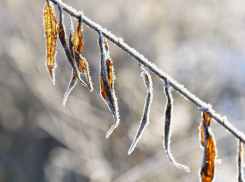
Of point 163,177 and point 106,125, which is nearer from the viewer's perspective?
point 163,177

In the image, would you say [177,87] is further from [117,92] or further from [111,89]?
[117,92]

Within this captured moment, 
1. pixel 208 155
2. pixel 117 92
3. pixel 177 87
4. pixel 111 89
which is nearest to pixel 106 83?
pixel 111 89

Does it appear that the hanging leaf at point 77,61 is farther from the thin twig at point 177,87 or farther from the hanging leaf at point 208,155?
the hanging leaf at point 208,155

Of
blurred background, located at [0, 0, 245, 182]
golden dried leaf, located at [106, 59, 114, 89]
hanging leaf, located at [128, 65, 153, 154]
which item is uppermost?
blurred background, located at [0, 0, 245, 182]

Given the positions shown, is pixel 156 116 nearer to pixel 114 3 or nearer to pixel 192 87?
pixel 192 87

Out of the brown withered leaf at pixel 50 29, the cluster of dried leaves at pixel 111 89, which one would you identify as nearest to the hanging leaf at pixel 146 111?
the cluster of dried leaves at pixel 111 89

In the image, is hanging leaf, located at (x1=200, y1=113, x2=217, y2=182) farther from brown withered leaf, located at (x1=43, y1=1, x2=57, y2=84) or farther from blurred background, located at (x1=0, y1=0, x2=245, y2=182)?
blurred background, located at (x1=0, y1=0, x2=245, y2=182)

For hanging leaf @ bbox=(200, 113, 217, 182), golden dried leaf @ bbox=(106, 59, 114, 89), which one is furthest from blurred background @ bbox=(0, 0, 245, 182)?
golden dried leaf @ bbox=(106, 59, 114, 89)

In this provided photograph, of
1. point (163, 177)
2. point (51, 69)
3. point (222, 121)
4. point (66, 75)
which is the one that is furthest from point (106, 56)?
point (66, 75)
